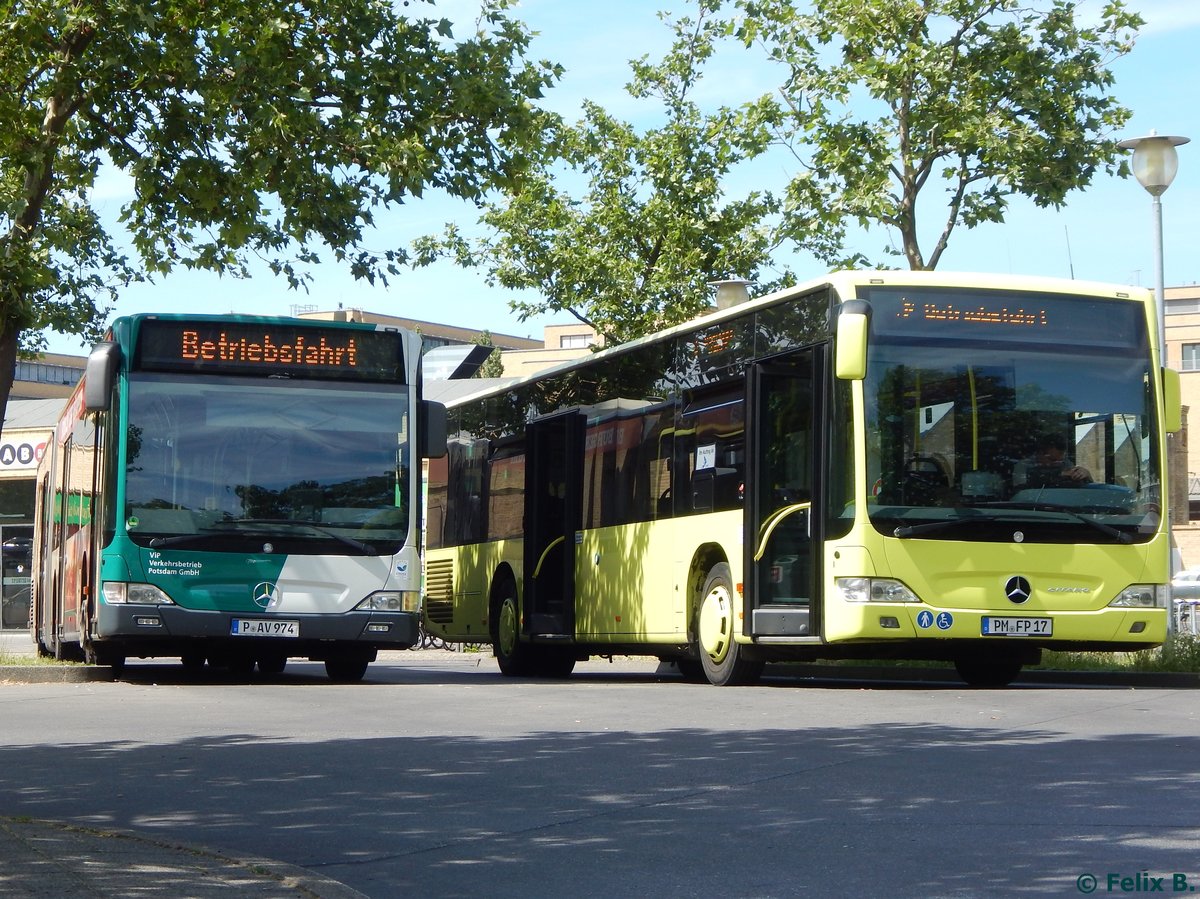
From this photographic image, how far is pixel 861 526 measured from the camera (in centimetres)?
1476

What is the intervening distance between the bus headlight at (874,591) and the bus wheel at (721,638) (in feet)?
5.62

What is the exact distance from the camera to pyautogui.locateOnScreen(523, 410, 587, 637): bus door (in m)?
20.1

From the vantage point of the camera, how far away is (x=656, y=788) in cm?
885

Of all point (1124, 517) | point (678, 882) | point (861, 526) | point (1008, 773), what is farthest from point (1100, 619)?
point (678, 882)

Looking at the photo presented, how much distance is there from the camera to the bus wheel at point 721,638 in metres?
16.5

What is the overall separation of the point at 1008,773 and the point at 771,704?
5029mm

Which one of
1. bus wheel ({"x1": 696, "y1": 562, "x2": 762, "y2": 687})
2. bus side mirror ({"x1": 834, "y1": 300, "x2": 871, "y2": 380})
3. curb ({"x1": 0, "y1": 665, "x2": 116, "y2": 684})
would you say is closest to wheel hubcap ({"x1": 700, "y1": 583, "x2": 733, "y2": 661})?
bus wheel ({"x1": 696, "y1": 562, "x2": 762, "y2": 687})

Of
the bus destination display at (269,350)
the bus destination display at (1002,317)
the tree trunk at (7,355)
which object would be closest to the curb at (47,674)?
the bus destination display at (269,350)

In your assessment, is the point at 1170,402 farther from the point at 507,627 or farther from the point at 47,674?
the point at 47,674

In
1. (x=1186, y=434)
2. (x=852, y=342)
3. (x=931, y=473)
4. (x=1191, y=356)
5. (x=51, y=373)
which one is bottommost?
(x=931, y=473)

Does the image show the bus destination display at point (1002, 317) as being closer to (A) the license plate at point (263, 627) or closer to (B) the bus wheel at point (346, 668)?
(A) the license plate at point (263, 627)

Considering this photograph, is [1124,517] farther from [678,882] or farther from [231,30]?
[678,882]

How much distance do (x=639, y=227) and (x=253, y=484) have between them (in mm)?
14811

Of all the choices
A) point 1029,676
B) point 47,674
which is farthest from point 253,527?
point 1029,676
